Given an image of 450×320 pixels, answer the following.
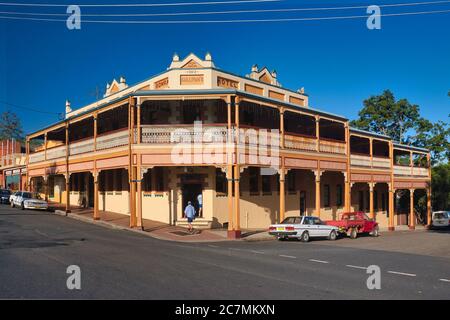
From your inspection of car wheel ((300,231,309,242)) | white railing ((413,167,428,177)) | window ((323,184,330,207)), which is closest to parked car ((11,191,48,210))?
car wheel ((300,231,309,242))

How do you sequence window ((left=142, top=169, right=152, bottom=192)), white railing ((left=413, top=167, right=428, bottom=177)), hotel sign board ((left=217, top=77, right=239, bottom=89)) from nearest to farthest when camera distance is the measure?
hotel sign board ((left=217, top=77, right=239, bottom=89)), window ((left=142, top=169, right=152, bottom=192)), white railing ((left=413, top=167, right=428, bottom=177))

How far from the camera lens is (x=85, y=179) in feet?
114

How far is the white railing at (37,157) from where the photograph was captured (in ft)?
120

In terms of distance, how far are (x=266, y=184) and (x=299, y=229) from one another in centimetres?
729

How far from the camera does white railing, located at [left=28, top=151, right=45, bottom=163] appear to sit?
36656 mm

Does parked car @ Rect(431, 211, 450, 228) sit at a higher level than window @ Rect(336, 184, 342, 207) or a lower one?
lower

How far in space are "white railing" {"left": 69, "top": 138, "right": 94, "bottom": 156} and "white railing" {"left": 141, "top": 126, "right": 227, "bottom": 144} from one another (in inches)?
254

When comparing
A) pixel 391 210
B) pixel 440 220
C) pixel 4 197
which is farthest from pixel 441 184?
pixel 4 197

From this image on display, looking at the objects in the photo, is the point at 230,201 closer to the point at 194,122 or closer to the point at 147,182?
the point at 194,122

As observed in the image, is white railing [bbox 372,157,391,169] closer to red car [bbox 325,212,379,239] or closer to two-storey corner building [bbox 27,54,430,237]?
two-storey corner building [bbox 27,54,430,237]

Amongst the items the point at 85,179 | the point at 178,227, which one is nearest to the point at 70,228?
the point at 178,227

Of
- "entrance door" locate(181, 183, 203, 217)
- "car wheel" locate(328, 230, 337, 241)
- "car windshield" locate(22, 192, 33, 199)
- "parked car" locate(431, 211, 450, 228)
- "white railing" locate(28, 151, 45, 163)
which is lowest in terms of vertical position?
"parked car" locate(431, 211, 450, 228)
